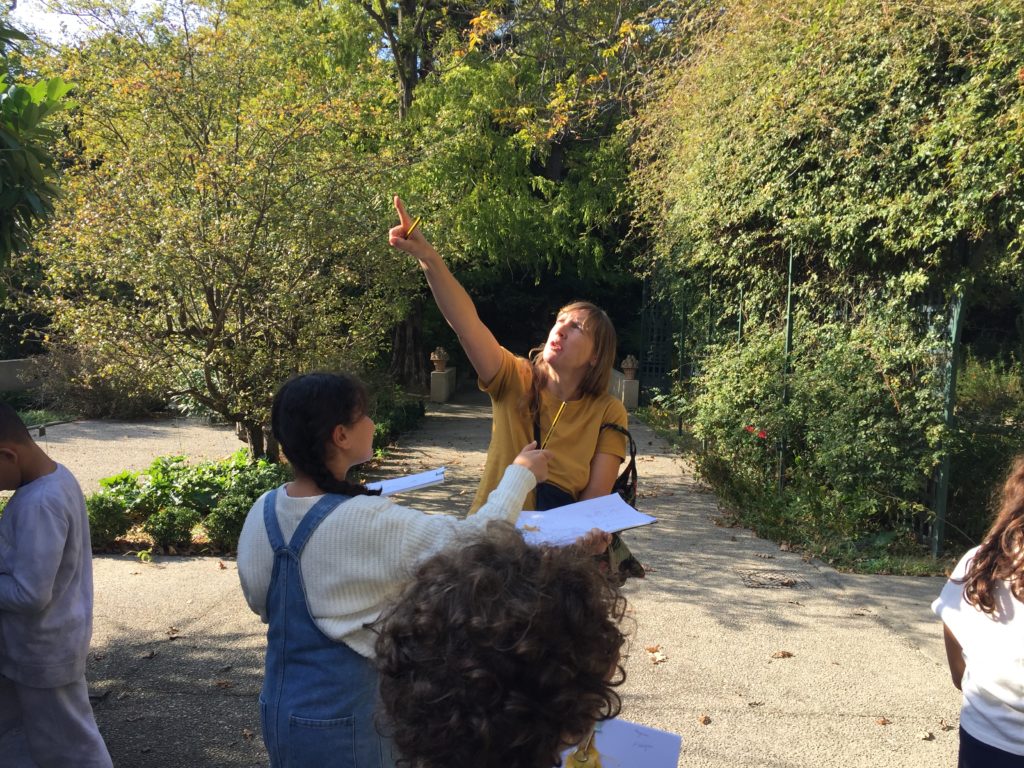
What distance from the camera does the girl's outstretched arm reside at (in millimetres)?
2428

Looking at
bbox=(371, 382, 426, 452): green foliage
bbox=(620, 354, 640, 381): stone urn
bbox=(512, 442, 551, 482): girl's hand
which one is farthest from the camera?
bbox=(620, 354, 640, 381): stone urn

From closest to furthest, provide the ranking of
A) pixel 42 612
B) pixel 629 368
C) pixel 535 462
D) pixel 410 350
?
pixel 535 462 → pixel 42 612 → pixel 629 368 → pixel 410 350

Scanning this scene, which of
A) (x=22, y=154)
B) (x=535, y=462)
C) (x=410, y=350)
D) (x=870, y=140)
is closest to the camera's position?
(x=535, y=462)

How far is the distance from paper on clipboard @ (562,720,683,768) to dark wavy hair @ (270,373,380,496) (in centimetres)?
82

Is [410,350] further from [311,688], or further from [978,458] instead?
[311,688]

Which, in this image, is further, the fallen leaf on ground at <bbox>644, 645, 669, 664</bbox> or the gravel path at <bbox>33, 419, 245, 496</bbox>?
the gravel path at <bbox>33, 419, 245, 496</bbox>

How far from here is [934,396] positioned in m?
6.13

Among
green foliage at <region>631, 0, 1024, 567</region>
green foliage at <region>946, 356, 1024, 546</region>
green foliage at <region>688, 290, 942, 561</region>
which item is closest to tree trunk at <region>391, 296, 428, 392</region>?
green foliage at <region>631, 0, 1024, 567</region>

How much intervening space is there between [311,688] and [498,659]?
79 cm

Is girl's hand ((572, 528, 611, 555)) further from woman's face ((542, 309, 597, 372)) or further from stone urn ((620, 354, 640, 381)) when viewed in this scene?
stone urn ((620, 354, 640, 381))

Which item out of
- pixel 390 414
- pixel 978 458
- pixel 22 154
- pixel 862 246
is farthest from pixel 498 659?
pixel 390 414

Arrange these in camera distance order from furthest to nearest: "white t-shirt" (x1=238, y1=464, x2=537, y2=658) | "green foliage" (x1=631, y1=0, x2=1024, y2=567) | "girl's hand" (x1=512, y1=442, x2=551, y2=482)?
"green foliage" (x1=631, y1=0, x2=1024, y2=567)
"girl's hand" (x1=512, y1=442, x2=551, y2=482)
"white t-shirt" (x1=238, y1=464, x2=537, y2=658)

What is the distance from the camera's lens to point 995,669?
1.97 m

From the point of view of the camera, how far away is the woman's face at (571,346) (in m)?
2.57
